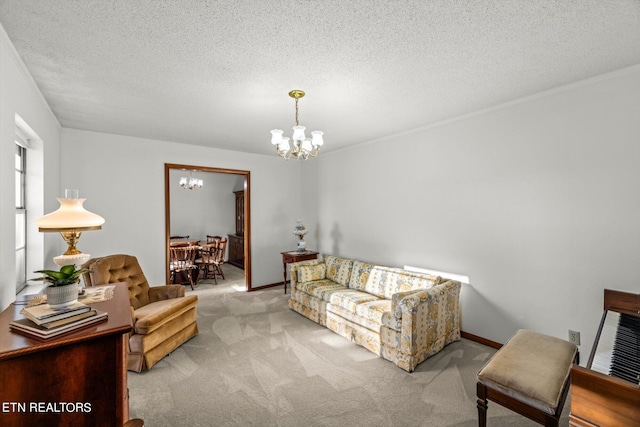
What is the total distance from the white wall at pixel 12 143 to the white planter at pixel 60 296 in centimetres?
62

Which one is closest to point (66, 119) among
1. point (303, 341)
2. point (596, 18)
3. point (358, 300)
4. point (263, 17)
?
point (263, 17)

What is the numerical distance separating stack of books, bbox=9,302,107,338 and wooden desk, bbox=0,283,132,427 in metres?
0.03

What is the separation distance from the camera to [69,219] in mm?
Result: 1742

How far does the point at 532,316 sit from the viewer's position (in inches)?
108

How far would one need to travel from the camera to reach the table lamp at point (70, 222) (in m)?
1.71

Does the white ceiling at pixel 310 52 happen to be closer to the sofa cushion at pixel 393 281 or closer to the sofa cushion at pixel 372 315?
the sofa cushion at pixel 393 281

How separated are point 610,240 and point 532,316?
95 cm

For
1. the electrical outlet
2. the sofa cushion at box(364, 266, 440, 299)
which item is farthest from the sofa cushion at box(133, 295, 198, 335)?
the electrical outlet

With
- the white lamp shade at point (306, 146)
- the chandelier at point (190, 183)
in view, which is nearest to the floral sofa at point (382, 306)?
the white lamp shade at point (306, 146)

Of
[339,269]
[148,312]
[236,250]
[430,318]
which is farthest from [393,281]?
[236,250]

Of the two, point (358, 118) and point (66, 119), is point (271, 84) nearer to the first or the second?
point (358, 118)

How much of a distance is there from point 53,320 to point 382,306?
268 centimetres

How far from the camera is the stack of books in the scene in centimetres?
125

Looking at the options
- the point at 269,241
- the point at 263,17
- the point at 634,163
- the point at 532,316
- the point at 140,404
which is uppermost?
the point at 263,17
